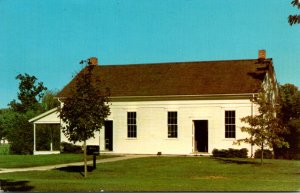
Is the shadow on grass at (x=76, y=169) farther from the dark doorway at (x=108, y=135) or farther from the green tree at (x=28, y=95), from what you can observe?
the green tree at (x=28, y=95)

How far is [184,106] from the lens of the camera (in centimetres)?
3681

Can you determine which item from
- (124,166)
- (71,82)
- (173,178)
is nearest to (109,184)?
(173,178)

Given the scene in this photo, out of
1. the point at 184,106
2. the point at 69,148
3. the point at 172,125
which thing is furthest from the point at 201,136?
the point at 69,148

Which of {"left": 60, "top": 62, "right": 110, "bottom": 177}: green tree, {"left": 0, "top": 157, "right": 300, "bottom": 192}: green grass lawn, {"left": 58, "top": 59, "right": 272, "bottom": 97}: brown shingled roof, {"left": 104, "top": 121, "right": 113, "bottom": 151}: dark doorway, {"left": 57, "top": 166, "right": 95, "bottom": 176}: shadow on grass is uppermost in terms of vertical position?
{"left": 58, "top": 59, "right": 272, "bottom": 97}: brown shingled roof

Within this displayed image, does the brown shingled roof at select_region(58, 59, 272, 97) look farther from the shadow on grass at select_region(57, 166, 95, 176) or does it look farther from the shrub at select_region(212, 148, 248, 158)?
the shadow on grass at select_region(57, 166, 95, 176)

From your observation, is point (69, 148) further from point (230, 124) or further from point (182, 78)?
point (230, 124)

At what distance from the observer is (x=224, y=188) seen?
16891mm

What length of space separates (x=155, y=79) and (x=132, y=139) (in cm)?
509

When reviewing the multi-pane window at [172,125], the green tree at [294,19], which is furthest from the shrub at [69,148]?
the green tree at [294,19]

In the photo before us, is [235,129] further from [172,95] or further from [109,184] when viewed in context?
[109,184]

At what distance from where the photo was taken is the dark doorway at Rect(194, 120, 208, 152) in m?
37.3

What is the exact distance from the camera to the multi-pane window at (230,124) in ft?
116

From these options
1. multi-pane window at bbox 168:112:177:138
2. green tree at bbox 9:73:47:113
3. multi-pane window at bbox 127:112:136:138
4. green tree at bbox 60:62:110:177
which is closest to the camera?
green tree at bbox 60:62:110:177

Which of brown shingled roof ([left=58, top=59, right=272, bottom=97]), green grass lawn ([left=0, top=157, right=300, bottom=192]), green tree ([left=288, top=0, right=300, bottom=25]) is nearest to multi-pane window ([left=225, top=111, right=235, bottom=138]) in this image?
brown shingled roof ([left=58, top=59, right=272, bottom=97])
